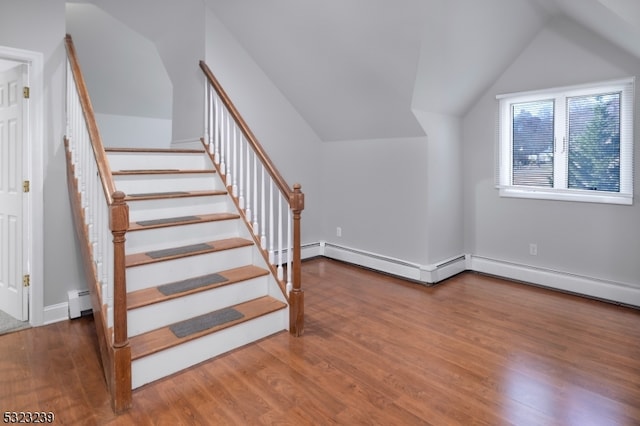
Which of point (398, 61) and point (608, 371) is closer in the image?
point (608, 371)

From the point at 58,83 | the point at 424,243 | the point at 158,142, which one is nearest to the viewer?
the point at 58,83

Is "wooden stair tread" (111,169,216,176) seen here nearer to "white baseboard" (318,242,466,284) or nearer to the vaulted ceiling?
the vaulted ceiling

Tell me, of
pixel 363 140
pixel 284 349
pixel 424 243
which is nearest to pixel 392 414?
pixel 284 349

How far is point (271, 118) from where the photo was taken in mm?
4516

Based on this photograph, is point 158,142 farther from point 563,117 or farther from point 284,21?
point 563,117

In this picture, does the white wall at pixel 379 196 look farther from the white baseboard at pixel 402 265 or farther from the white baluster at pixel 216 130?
the white baluster at pixel 216 130

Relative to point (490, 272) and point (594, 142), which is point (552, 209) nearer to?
point (594, 142)

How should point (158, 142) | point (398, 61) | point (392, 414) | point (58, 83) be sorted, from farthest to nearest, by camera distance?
point (158, 142)
point (398, 61)
point (58, 83)
point (392, 414)

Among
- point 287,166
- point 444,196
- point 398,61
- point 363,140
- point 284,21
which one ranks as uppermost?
point 284,21

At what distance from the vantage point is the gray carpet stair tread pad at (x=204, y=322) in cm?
245

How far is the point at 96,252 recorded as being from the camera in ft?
8.27

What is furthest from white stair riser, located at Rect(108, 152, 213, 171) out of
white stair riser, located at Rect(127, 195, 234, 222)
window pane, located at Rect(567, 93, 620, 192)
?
window pane, located at Rect(567, 93, 620, 192)

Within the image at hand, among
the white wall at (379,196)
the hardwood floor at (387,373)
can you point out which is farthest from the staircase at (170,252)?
the white wall at (379,196)

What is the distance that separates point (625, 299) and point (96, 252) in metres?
4.28
